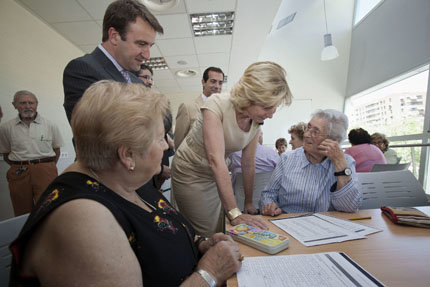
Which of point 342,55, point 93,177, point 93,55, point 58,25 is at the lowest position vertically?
point 93,177

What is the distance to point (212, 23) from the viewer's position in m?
3.80

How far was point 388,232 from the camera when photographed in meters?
0.94

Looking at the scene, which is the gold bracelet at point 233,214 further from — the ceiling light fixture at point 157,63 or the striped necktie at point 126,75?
the ceiling light fixture at point 157,63

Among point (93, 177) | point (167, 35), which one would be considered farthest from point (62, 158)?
point (93, 177)

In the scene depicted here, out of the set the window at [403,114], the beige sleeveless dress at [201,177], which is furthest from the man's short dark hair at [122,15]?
the window at [403,114]

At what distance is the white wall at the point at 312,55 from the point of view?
6117mm

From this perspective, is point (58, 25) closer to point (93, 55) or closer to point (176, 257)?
Result: point (93, 55)

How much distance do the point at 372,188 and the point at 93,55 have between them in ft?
6.19

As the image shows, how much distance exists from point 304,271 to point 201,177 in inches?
35.7

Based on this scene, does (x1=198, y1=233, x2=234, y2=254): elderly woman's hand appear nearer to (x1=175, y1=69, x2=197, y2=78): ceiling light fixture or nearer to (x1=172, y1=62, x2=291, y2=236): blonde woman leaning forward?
(x1=172, y1=62, x2=291, y2=236): blonde woman leaning forward

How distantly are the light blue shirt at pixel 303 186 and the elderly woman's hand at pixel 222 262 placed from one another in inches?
30.8

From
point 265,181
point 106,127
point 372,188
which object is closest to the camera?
point 106,127

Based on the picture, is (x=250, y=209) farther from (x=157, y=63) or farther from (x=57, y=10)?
(x=157, y=63)

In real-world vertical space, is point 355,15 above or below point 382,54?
above
